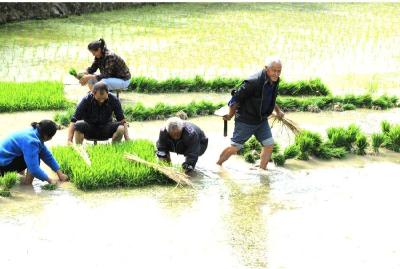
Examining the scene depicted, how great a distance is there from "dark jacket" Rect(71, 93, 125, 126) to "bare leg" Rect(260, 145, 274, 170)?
1760 millimetres

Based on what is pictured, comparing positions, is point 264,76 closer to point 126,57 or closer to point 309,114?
point 309,114

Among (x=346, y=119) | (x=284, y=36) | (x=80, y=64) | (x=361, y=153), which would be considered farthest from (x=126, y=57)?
(x=361, y=153)

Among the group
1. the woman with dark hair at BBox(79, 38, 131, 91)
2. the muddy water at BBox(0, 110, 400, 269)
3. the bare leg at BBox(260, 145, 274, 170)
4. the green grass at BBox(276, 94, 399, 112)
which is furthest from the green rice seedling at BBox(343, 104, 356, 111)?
the woman with dark hair at BBox(79, 38, 131, 91)

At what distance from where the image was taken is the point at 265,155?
8.99 metres

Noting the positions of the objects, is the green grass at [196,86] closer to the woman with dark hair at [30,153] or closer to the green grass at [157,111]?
the green grass at [157,111]

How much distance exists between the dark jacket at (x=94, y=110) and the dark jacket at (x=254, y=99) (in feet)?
4.95

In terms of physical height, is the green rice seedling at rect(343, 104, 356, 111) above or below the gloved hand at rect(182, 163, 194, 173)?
above

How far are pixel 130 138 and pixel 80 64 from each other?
442 centimetres

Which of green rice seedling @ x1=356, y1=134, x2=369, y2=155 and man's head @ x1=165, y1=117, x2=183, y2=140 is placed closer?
man's head @ x1=165, y1=117, x2=183, y2=140

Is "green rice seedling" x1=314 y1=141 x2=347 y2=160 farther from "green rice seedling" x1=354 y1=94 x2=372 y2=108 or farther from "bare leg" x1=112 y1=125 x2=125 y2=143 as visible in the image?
"green rice seedling" x1=354 y1=94 x2=372 y2=108

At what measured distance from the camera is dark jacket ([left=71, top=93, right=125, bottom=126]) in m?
9.27

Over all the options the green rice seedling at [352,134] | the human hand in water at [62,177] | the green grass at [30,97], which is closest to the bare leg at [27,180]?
the human hand in water at [62,177]

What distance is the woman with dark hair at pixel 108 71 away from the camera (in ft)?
37.4

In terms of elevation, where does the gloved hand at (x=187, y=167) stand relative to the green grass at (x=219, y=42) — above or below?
below
